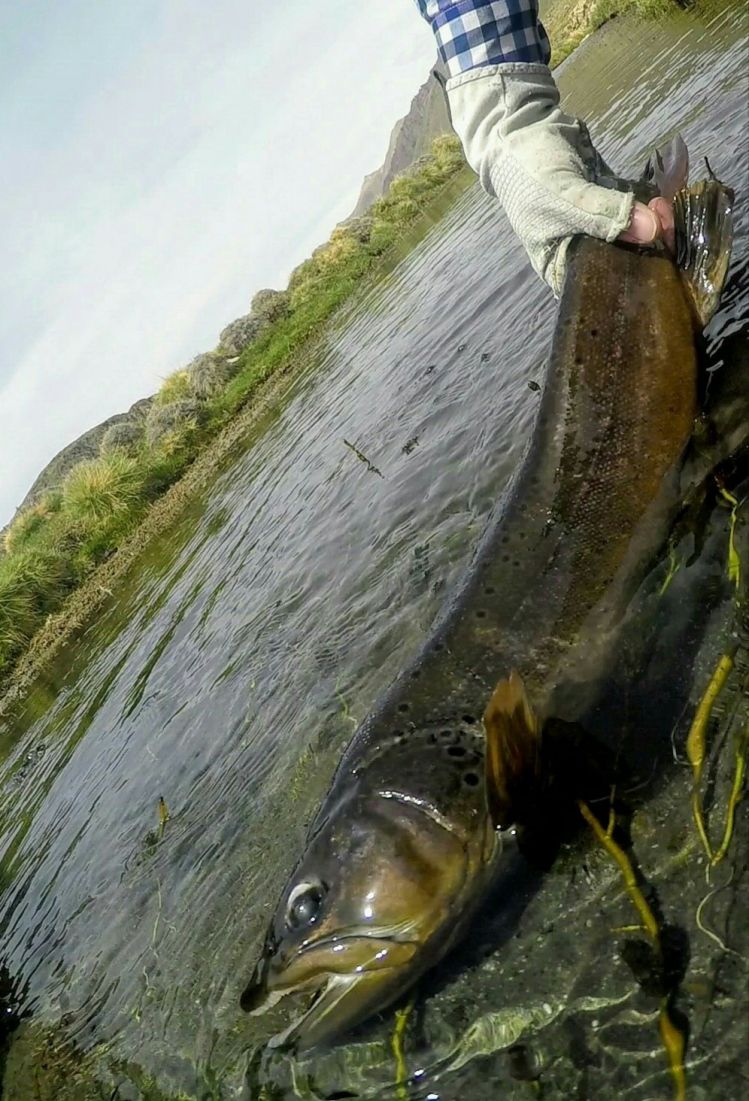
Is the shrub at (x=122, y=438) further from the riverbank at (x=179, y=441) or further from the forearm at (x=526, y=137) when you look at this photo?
the forearm at (x=526, y=137)

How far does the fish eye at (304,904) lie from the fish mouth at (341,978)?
3.6 inches

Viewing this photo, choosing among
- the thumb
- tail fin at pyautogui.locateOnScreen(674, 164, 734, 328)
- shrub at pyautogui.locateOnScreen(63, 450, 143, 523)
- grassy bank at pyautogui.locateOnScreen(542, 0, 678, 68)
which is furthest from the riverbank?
tail fin at pyautogui.locateOnScreen(674, 164, 734, 328)

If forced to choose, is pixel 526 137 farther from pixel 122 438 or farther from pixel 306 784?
pixel 122 438

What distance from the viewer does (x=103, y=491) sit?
22281mm

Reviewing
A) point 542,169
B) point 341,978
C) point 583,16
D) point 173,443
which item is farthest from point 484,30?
point 583,16

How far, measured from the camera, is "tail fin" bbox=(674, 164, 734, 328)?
165 inches

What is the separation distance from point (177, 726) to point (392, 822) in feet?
14.9

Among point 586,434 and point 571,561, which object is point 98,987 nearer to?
point 571,561

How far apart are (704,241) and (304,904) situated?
12.1 feet

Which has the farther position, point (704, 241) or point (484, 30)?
point (484, 30)

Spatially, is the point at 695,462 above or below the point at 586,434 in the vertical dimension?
below

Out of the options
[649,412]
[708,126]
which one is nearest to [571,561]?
[649,412]

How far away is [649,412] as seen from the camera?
4027 mm

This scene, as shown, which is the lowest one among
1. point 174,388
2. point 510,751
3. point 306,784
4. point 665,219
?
point 306,784
